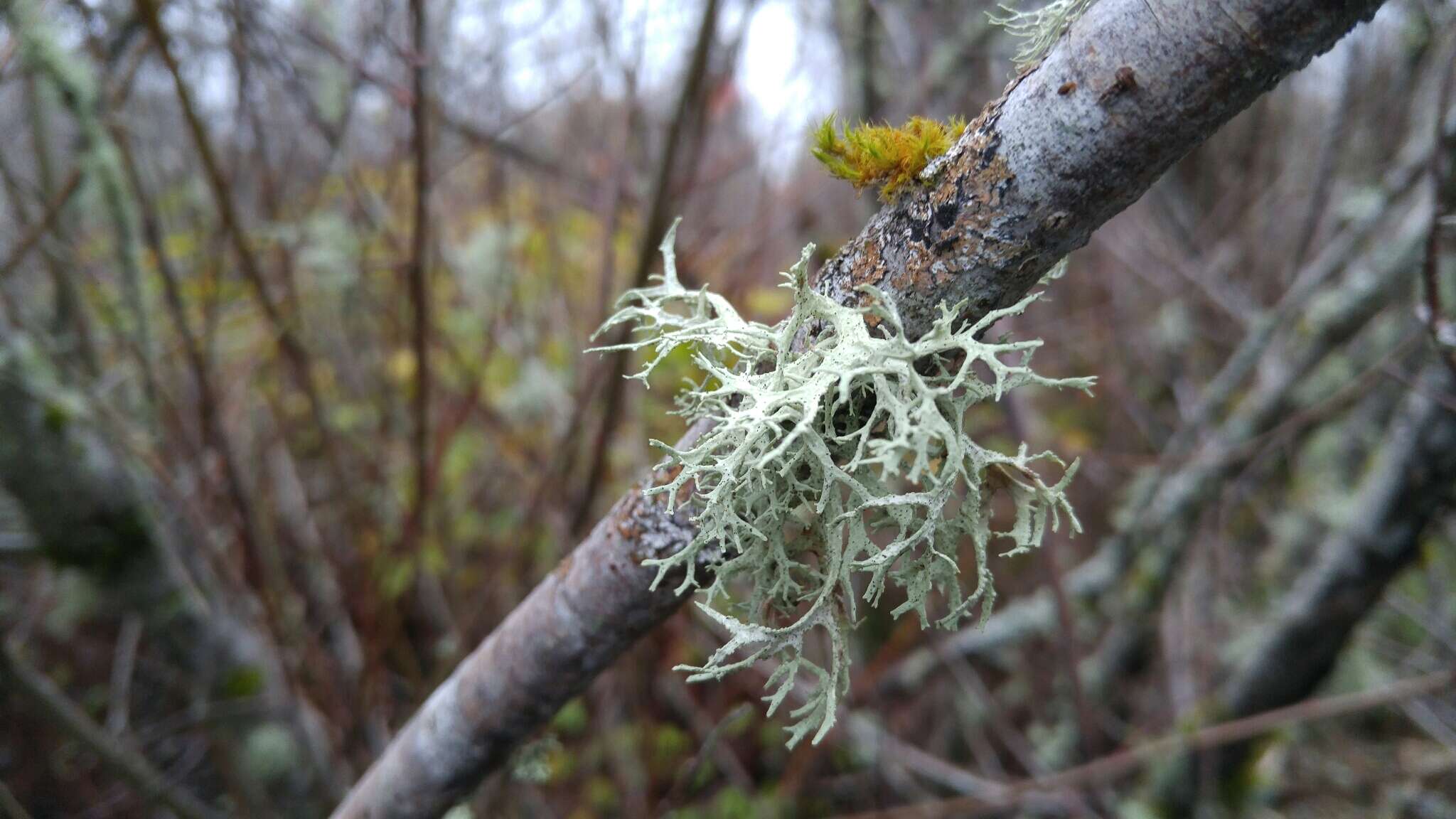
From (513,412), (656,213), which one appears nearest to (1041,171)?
(656,213)

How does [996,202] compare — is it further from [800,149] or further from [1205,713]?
[800,149]

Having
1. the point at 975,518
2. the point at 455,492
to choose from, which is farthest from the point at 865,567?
the point at 455,492

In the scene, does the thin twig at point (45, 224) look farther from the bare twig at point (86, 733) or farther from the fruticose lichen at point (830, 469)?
the fruticose lichen at point (830, 469)

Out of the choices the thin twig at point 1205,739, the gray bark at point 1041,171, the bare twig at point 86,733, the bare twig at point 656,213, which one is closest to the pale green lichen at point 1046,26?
the gray bark at point 1041,171

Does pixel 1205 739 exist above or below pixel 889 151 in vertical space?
below

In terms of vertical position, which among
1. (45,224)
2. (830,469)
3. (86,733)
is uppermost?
(45,224)

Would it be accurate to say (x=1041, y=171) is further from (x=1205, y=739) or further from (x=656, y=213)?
(x=1205, y=739)
